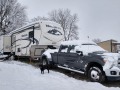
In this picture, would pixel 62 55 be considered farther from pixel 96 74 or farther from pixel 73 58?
pixel 96 74

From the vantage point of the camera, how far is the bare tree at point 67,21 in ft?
212

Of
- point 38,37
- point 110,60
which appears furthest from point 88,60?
point 38,37

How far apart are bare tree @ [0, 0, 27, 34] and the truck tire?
35823mm

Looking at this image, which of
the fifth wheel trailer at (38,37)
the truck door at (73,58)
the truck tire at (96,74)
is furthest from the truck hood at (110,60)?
the fifth wheel trailer at (38,37)

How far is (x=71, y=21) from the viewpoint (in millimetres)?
68500

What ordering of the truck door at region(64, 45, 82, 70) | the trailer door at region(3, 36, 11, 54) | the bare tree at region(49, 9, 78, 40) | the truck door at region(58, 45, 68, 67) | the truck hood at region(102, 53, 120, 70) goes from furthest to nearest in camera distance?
the bare tree at region(49, 9, 78, 40), the trailer door at region(3, 36, 11, 54), the truck door at region(58, 45, 68, 67), the truck door at region(64, 45, 82, 70), the truck hood at region(102, 53, 120, 70)

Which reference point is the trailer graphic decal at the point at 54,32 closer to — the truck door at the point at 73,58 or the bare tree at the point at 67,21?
the truck door at the point at 73,58

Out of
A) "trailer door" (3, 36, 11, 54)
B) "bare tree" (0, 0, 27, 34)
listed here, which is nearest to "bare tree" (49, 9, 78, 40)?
"bare tree" (0, 0, 27, 34)

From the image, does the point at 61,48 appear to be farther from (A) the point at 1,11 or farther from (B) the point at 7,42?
(A) the point at 1,11

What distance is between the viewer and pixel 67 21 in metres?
68.3

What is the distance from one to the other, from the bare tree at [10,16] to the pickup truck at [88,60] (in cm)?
3247

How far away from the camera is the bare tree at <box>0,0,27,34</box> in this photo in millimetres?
45431

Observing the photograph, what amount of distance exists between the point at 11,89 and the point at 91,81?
4.19m

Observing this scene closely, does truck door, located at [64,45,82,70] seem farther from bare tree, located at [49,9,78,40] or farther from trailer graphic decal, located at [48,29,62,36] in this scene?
bare tree, located at [49,9,78,40]
